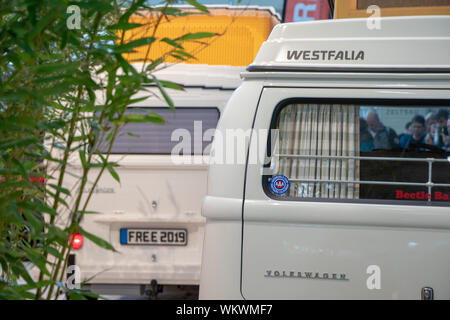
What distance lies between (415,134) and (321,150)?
52 cm

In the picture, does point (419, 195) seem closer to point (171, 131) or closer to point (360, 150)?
point (360, 150)

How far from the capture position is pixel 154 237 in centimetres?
636

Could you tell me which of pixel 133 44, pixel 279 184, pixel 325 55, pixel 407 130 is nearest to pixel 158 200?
pixel 279 184

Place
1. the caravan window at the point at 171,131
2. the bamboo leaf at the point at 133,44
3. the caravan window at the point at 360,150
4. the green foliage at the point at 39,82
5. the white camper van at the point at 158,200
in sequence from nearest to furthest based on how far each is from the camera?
1. the green foliage at the point at 39,82
2. the bamboo leaf at the point at 133,44
3. the caravan window at the point at 360,150
4. the white camper van at the point at 158,200
5. the caravan window at the point at 171,131

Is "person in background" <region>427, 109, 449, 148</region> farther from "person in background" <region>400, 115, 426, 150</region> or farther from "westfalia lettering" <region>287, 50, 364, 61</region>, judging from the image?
"westfalia lettering" <region>287, 50, 364, 61</region>

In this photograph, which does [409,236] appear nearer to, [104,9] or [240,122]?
[240,122]

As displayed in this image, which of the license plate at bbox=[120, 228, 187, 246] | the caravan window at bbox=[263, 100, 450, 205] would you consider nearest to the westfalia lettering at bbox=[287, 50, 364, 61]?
the caravan window at bbox=[263, 100, 450, 205]

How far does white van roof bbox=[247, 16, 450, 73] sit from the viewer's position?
11.3 ft

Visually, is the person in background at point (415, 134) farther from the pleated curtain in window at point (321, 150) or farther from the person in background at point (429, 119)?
the pleated curtain in window at point (321, 150)

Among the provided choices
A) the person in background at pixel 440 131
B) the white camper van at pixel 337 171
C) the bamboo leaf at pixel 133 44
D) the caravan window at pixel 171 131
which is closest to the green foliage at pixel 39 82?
the bamboo leaf at pixel 133 44

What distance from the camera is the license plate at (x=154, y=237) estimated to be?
6.36 m

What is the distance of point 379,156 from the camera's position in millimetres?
3484

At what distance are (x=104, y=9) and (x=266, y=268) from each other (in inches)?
69.7
